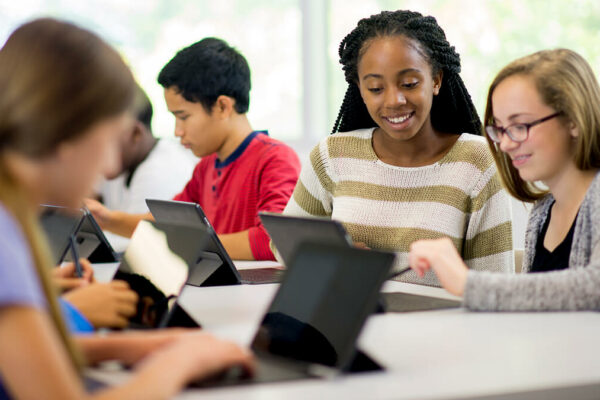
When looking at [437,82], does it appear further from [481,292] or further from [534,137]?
[481,292]

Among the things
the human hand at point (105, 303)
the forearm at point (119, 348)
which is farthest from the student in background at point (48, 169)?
the human hand at point (105, 303)

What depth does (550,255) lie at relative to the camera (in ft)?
5.93

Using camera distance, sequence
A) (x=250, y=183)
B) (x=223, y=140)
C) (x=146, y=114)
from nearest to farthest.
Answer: (x=250, y=183), (x=223, y=140), (x=146, y=114)

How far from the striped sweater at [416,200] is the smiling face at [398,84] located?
0.14m

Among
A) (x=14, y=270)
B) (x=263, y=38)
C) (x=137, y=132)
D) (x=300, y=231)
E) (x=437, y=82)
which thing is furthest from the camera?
(x=263, y=38)

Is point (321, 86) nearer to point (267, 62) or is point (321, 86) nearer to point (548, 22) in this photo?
point (267, 62)

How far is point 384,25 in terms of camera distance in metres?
2.27

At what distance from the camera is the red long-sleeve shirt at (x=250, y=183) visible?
269 cm

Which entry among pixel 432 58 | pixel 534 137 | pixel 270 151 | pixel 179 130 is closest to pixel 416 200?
pixel 432 58

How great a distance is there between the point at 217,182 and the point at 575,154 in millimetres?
1458

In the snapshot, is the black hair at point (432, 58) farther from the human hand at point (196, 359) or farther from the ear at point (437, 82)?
the human hand at point (196, 359)

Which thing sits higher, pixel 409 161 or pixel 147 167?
pixel 409 161

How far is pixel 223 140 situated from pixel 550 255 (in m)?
1.37

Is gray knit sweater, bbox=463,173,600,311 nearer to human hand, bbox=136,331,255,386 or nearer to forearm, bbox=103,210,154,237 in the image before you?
human hand, bbox=136,331,255,386
